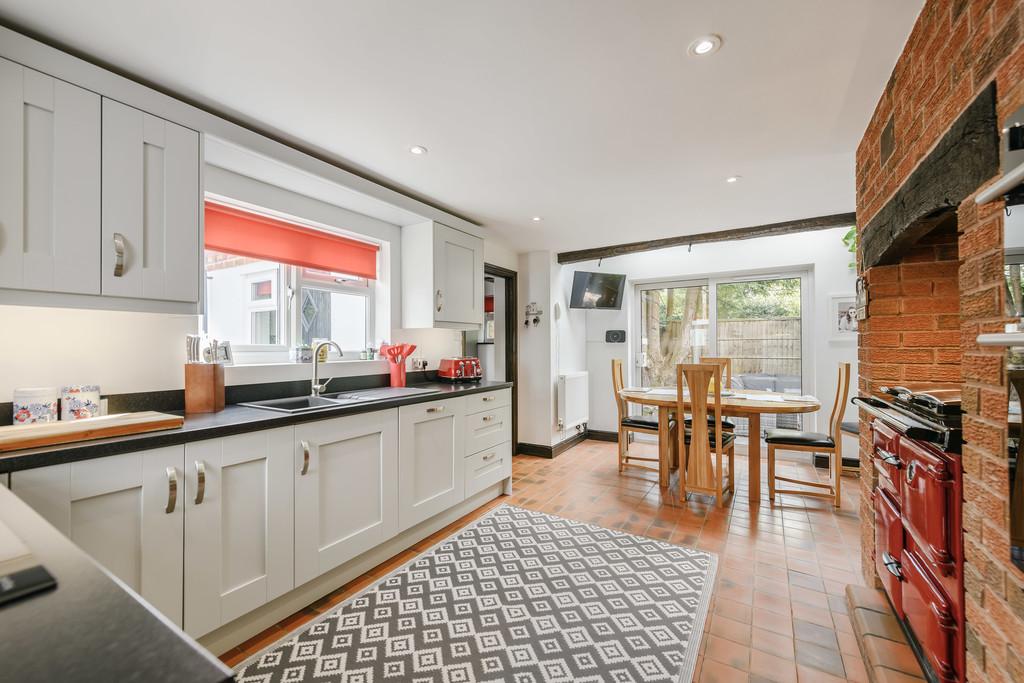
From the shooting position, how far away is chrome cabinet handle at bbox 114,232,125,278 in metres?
1.62

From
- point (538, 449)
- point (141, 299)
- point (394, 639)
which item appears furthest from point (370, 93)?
point (538, 449)

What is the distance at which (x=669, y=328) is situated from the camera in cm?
527

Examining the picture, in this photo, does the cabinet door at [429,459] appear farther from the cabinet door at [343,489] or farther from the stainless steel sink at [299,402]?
the stainless steel sink at [299,402]

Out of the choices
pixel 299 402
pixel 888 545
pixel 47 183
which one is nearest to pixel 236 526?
pixel 299 402

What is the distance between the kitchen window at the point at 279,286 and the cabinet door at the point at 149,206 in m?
0.45

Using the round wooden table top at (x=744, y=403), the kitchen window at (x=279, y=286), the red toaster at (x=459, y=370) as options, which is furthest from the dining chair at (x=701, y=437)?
the kitchen window at (x=279, y=286)

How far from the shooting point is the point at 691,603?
6.66 ft

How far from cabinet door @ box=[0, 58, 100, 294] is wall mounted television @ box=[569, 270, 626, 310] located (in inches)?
167

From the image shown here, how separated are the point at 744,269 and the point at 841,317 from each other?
99cm

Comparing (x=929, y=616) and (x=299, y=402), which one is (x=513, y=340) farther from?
(x=929, y=616)

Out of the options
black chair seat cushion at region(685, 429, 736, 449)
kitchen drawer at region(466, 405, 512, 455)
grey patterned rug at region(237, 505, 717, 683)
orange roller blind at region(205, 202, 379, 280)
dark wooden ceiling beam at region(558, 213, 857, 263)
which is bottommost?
grey patterned rug at region(237, 505, 717, 683)

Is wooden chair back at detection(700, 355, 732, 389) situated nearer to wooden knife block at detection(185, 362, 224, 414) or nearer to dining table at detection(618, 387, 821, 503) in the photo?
dining table at detection(618, 387, 821, 503)

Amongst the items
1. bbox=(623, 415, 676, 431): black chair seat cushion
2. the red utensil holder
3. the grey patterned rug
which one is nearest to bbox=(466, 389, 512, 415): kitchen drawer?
the red utensil holder

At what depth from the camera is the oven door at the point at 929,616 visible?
47.0 inches
